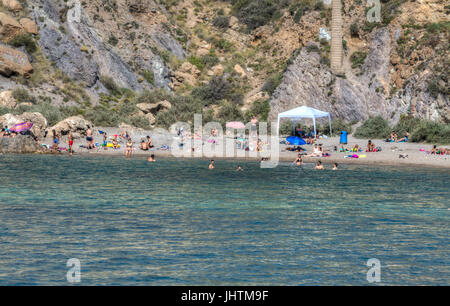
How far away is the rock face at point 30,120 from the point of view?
39.1 metres

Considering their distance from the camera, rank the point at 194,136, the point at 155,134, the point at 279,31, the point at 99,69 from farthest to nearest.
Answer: the point at 279,31, the point at 99,69, the point at 155,134, the point at 194,136

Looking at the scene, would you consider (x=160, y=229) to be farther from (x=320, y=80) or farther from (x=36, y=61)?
(x=36, y=61)

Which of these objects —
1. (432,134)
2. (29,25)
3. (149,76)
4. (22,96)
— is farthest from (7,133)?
(149,76)

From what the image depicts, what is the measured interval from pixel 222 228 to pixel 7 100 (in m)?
36.9

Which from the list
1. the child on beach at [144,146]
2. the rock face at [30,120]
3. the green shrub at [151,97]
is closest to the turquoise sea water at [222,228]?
the child on beach at [144,146]

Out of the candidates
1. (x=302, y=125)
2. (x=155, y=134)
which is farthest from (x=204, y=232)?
(x=302, y=125)

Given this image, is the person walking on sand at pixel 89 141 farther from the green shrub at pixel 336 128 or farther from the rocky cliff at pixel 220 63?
the green shrub at pixel 336 128

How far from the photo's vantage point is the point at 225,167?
32.2m

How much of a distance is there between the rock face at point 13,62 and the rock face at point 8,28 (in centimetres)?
162

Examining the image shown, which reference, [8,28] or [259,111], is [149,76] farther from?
[259,111]

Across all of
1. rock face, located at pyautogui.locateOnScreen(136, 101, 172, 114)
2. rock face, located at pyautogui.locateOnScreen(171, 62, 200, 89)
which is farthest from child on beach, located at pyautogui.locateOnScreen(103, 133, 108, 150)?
rock face, located at pyautogui.locateOnScreen(171, 62, 200, 89)

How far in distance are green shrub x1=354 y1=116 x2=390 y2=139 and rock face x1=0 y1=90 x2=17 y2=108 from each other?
2993cm

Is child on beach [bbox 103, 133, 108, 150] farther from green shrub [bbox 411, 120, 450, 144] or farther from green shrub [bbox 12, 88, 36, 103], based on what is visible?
green shrub [bbox 411, 120, 450, 144]
